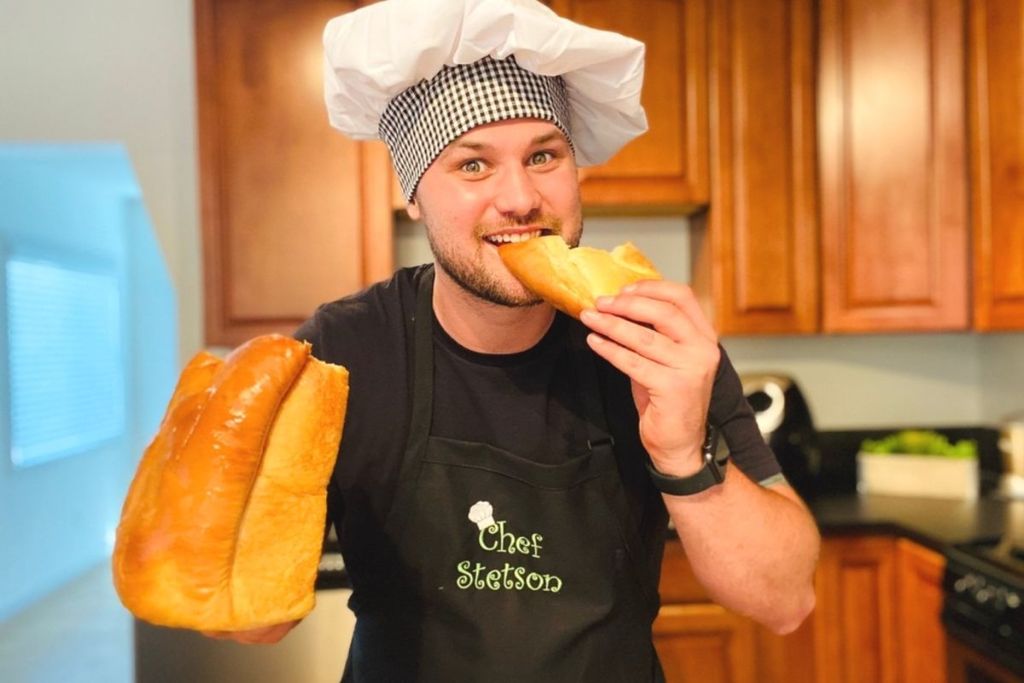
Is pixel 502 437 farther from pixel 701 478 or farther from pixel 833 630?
pixel 833 630

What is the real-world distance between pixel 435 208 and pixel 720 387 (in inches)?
19.3

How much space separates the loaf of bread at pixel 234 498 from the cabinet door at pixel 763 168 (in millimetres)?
1711

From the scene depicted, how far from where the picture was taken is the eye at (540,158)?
1.05m

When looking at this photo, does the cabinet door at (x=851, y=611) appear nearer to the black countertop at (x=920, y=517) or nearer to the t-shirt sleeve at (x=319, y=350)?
the black countertop at (x=920, y=517)

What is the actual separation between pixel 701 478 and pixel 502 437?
11.8 inches

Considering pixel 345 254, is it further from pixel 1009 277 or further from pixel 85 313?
pixel 85 313

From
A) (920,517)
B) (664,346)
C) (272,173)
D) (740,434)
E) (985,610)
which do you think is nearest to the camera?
(664,346)

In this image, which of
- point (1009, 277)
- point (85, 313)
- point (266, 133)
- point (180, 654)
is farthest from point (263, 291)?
point (85, 313)

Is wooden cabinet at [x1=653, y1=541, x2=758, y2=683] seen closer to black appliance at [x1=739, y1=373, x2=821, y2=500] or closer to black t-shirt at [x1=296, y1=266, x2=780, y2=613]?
black appliance at [x1=739, y1=373, x2=821, y2=500]

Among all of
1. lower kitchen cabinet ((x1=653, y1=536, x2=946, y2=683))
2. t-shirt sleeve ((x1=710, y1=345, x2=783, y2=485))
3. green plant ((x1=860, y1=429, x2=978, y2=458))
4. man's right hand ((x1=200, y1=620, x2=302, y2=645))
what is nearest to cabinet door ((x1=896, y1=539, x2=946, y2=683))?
lower kitchen cabinet ((x1=653, y1=536, x2=946, y2=683))

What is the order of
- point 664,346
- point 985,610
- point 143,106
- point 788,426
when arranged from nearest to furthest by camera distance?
point 664,346 → point 985,610 → point 788,426 → point 143,106

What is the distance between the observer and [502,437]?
107 cm

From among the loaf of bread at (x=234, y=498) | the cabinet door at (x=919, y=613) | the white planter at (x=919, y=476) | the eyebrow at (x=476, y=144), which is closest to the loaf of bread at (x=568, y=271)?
the eyebrow at (x=476, y=144)

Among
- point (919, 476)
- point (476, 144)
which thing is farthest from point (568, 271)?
point (919, 476)
